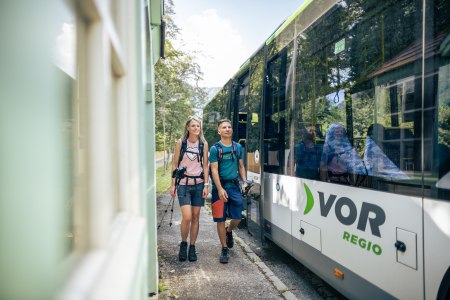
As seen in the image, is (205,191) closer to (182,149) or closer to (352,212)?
(182,149)

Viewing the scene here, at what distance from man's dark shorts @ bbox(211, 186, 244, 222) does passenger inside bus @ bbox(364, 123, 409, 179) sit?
2.36 m

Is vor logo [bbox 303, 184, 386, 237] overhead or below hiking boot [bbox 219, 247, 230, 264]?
overhead

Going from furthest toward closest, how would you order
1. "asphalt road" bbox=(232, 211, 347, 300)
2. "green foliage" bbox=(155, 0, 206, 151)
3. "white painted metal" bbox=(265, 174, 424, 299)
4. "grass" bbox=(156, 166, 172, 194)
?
"grass" bbox=(156, 166, 172, 194) < "green foliage" bbox=(155, 0, 206, 151) < "asphalt road" bbox=(232, 211, 347, 300) < "white painted metal" bbox=(265, 174, 424, 299)

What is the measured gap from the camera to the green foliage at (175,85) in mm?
10422

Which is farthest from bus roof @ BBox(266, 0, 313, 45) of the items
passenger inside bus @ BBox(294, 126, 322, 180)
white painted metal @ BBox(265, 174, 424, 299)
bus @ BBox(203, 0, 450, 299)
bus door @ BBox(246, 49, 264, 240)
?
white painted metal @ BBox(265, 174, 424, 299)

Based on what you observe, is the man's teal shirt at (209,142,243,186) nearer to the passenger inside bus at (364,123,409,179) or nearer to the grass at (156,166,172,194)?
the passenger inside bus at (364,123,409,179)

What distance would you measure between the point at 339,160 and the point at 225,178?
195 centimetres

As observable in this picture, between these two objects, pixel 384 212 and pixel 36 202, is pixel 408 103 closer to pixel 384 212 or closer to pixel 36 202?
pixel 384 212

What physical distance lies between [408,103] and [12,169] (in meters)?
2.70

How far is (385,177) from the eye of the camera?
285 centimetres

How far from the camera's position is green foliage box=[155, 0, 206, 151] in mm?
10422

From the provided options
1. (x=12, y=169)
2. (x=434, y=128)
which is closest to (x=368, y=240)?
(x=434, y=128)

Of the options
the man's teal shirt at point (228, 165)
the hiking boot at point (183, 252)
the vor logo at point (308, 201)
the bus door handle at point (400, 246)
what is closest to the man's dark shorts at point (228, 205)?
the man's teal shirt at point (228, 165)

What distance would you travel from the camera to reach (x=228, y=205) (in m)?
5.28
